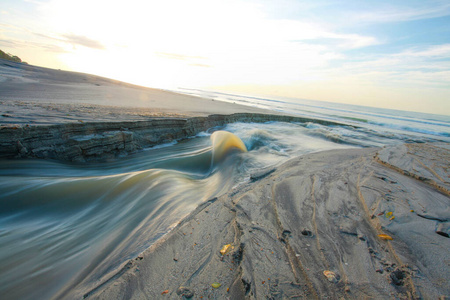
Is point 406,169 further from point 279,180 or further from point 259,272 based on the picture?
point 259,272

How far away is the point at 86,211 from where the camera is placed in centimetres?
326

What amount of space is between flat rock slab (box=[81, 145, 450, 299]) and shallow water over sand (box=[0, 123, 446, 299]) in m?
0.44

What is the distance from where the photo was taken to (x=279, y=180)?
3.61 metres

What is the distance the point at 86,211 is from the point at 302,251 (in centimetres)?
328

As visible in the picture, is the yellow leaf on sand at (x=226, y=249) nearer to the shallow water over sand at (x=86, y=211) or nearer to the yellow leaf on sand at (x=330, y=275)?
the yellow leaf on sand at (x=330, y=275)

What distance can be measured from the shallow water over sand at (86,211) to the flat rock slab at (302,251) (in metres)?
0.44

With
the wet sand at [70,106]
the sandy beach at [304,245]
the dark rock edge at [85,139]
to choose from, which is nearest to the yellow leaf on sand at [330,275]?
the sandy beach at [304,245]

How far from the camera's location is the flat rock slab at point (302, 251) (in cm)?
151

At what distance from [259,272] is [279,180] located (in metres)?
2.14

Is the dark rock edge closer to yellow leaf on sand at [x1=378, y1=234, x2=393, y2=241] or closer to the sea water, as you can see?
the sea water

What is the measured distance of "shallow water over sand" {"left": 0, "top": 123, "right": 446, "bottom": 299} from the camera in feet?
6.96

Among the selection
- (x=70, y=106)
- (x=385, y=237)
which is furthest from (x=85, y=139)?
(x=385, y=237)

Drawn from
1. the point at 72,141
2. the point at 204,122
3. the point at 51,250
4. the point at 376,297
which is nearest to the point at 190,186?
the point at 51,250

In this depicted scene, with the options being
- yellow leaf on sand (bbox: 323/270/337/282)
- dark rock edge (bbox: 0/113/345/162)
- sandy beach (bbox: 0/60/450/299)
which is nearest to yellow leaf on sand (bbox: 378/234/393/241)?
sandy beach (bbox: 0/60/450/299)
